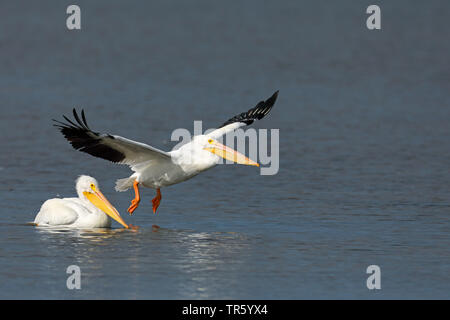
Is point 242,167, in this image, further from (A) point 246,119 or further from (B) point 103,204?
(B) point 103,204

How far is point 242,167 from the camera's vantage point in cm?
1616

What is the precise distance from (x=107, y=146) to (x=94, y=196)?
750mm

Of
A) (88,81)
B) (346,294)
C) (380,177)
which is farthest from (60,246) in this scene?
(88,81)

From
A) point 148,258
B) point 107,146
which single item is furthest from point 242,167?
point 148,258

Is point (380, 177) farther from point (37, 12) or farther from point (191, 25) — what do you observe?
point (37, 12)

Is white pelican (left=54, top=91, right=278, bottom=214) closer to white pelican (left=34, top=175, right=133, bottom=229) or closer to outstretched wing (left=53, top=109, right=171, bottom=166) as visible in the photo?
outstretched wing (left=53, top=109, right=171, bottom=166)

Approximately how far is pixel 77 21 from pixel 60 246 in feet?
92.1

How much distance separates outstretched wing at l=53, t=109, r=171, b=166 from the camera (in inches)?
441

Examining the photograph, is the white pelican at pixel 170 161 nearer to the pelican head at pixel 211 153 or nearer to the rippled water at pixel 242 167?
the pelican head at pixel 211 153

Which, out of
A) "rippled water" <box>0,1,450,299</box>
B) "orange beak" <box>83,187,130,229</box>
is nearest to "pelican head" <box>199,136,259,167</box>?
"rippled water" <box>0,1,450,299</box>

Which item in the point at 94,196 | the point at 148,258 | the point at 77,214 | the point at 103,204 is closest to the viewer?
the point at 148,258

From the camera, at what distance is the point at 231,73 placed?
89.1 ft

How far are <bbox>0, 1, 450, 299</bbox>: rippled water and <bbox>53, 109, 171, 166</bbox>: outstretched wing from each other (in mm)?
776

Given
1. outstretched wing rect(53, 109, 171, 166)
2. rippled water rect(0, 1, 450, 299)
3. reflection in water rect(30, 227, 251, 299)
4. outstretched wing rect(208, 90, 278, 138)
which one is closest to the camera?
reflection in water rect(30, 227, 251, 299)
